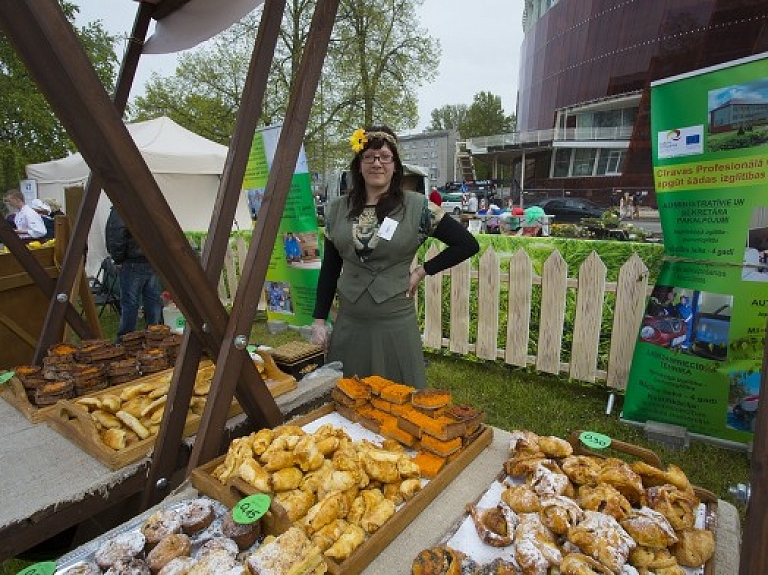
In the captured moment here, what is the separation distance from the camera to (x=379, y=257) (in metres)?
2.15

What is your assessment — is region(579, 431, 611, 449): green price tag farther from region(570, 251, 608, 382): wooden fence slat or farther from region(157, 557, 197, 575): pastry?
region(570, 251, 608, 382): wooden fence slat

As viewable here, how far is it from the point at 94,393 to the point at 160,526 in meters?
1.12

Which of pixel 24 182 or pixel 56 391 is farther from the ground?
pixel 24 182

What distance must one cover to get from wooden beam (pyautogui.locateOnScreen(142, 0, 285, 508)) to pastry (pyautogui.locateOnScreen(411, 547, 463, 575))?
828mm

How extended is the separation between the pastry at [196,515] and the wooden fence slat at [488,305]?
3.62 meters

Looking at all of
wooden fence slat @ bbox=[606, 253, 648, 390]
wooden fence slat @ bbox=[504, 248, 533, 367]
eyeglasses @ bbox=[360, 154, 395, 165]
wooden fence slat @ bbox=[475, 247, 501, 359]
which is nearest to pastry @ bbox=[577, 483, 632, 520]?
eyeglasses @ bbox=[360, 154, 395, 165]

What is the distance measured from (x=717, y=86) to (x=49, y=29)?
10.6 feet

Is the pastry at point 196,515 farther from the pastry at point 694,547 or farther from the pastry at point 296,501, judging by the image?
the pastry at point 694,547

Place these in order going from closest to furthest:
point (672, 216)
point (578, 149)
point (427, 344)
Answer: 1. point (672, 216)
2. point (427, 344)
3. point (578, 149)

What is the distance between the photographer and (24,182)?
10.7 meters

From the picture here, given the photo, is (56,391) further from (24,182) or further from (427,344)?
(24,182)

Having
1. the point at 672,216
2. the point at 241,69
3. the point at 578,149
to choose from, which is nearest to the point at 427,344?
the point at 672,216

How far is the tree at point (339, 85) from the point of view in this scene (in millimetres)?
15898

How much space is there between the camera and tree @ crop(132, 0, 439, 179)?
15898 millimetres
